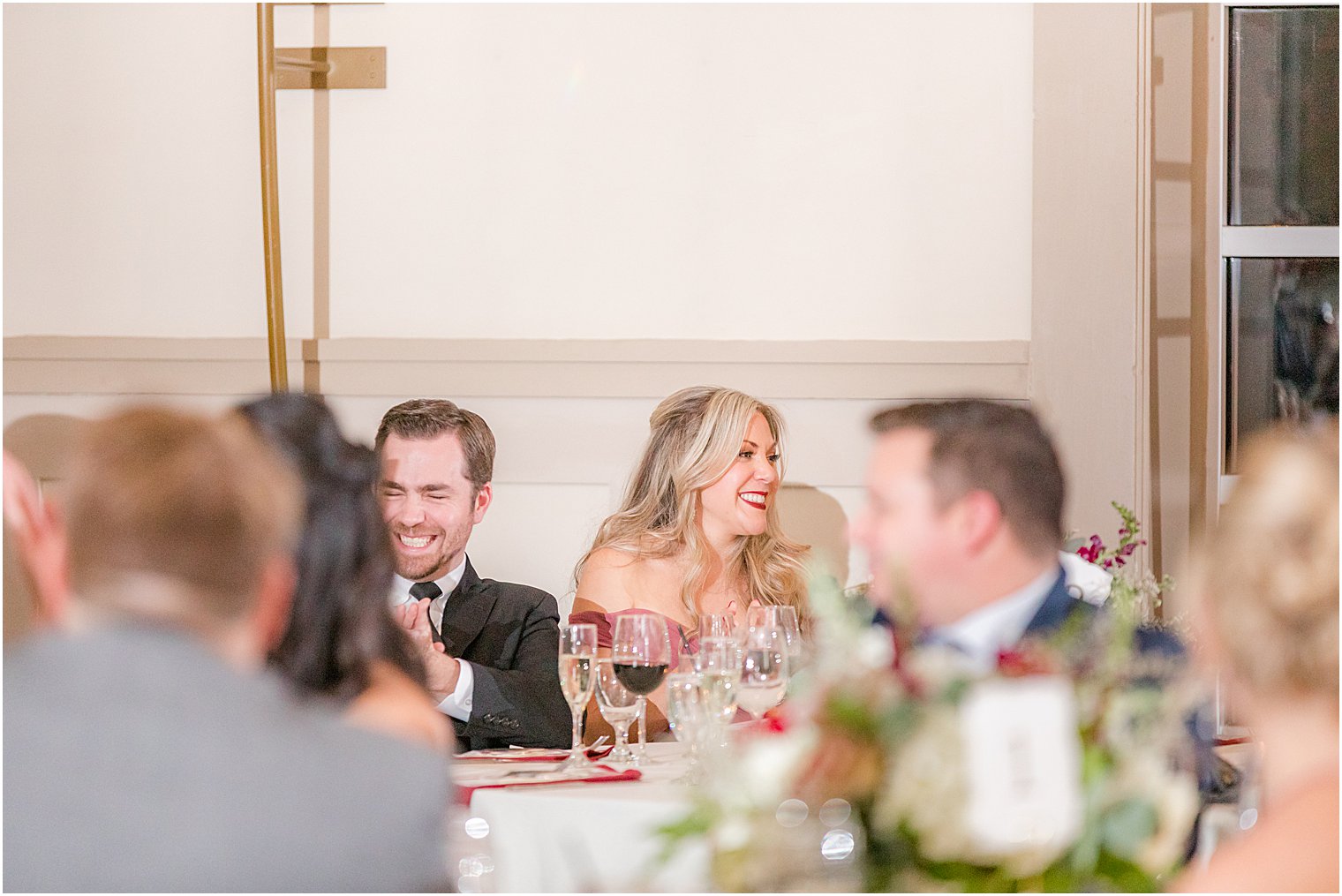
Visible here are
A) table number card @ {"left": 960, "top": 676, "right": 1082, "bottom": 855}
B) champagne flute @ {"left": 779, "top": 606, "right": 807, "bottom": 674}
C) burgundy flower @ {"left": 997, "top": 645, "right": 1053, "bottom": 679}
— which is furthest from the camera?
champagne flute @ {"left": 779, "top": 606, "right": 807, "bottom": 674}

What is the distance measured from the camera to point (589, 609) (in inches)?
123

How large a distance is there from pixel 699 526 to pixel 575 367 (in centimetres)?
58

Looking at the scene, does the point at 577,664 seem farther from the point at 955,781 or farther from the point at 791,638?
the point at 955,781

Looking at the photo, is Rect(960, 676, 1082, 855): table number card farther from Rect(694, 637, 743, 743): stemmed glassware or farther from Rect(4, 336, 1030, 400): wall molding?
Rect(4, 336, 1030, 400): wall molding

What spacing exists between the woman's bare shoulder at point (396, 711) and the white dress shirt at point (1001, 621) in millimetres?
557

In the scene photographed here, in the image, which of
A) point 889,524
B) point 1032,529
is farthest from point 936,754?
point 1032,529

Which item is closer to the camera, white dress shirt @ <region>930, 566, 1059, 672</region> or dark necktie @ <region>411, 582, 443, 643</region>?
white dress shirt @ <region>930, 566, 1059, 672</region>

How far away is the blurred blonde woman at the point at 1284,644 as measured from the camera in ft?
3.78

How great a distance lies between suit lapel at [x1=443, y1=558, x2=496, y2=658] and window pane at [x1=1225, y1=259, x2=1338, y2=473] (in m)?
1.84

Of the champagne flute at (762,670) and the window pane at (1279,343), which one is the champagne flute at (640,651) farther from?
the window pane at (1279,343)

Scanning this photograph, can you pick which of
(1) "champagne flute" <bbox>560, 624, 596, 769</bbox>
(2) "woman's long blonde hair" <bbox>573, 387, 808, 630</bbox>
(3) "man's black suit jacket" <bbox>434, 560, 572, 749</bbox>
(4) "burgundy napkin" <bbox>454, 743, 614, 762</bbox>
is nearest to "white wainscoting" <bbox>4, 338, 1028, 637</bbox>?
(2) "woman's long blonde hair" <bbox>573, 387, 808, 630</bbox>

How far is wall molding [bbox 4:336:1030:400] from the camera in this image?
3512 millimetres

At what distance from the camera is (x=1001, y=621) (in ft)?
5.48

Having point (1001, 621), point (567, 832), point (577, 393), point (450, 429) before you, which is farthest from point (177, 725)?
point (577, 393)
